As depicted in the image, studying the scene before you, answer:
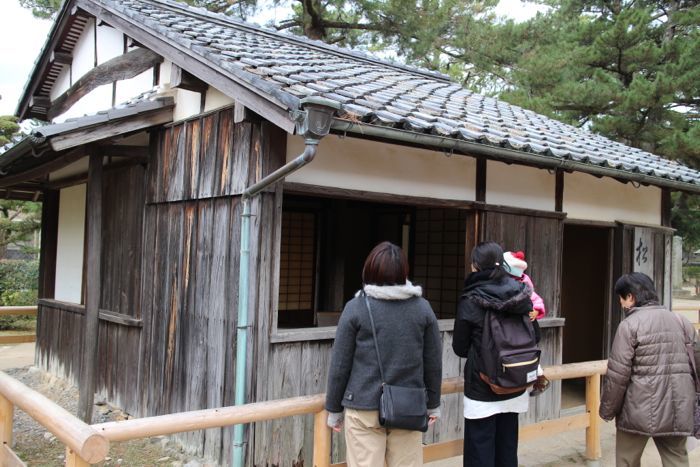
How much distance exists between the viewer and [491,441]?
386cm

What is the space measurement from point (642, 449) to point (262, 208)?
3.37m

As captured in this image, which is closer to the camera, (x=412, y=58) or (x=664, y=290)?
(x=664, y=290)

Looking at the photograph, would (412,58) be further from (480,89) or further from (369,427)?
(369,427)

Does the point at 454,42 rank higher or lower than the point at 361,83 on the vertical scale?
higher

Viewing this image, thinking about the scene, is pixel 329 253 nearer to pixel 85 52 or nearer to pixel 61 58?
pixel 85 52

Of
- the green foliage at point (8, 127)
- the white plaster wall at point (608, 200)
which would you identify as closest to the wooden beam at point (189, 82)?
the white plaster wall at point (608, 200)

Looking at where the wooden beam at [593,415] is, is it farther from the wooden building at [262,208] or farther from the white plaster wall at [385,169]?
the white plaster wall at [385,169]

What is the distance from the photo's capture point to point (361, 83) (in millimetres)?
5906

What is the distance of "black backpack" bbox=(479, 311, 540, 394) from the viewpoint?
11.9ft

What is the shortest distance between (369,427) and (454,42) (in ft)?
56.0

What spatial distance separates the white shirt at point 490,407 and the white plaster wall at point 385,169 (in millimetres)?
2104

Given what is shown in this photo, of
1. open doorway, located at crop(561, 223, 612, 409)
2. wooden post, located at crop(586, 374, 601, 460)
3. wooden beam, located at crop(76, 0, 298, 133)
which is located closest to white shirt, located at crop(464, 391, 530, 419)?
wooden post, located at crop(586, 374, 601, 460)

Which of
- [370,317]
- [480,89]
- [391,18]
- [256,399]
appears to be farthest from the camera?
[480,89]

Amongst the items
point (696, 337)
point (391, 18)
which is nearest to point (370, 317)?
point (696, 337)
